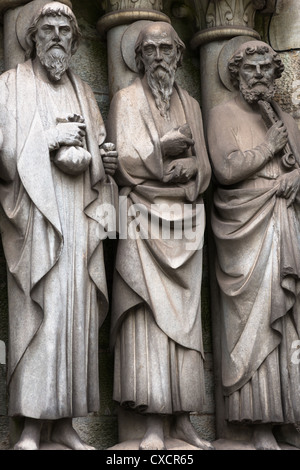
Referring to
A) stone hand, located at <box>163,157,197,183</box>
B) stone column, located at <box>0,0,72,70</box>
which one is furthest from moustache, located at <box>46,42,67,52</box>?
stone hand, located at <box>163,157,197,183</box>

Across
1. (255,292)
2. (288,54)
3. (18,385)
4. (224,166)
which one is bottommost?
(18,385)

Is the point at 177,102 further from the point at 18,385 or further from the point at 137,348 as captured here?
the point at 18,385

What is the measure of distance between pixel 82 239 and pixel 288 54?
2.16 metres

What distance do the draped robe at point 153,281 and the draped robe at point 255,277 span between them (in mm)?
195

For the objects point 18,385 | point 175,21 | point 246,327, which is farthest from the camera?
point 175,21

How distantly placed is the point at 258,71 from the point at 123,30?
2.75 ft

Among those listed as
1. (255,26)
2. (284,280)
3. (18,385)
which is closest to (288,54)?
(255,26)

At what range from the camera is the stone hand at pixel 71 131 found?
6863 millimetres

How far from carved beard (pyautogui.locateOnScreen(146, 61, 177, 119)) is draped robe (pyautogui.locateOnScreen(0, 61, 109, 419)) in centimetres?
52

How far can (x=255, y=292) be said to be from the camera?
23.8 ft

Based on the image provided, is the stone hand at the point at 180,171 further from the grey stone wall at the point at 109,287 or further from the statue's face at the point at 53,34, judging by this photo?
the statue's face at the point at 53,34

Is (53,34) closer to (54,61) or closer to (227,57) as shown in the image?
(54,61)

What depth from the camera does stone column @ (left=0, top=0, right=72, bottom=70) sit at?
731 centimetres

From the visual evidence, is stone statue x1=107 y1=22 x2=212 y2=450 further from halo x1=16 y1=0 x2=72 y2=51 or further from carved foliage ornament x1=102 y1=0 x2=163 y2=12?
halo x1=16 y1=0 x2=72 y2=51
